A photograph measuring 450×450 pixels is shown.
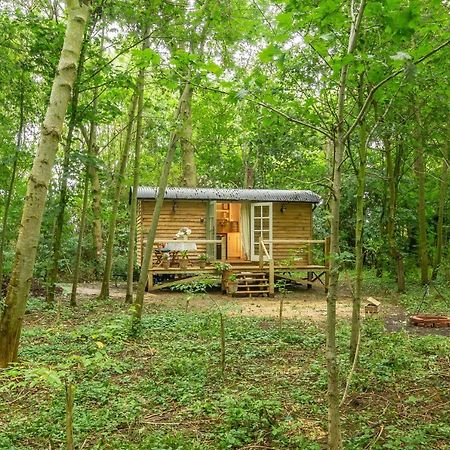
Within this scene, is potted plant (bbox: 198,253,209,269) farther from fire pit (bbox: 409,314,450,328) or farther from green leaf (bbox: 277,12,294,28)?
green leaf (bbox: 277,12,294,28)

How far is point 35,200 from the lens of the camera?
12.6 feet

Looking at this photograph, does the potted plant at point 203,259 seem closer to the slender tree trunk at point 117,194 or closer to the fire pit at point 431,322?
the slender tree trunk at point 117,194

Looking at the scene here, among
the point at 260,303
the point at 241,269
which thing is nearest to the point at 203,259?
the point at 260,303

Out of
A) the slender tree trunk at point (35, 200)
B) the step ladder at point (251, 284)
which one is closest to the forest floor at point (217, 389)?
the slender tree trunk at point (35, 200)

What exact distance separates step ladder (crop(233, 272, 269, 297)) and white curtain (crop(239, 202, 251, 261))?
190 centimetres

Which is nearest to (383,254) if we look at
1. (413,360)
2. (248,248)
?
(248,248)

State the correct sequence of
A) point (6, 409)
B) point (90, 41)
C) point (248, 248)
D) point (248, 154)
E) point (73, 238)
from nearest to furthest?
point (6, 409) < point (90, 41) < point (248, 248) < point (73, 238) < point (248, 154)

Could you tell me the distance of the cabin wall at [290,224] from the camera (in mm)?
14586

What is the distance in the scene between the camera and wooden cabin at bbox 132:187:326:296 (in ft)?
44.6

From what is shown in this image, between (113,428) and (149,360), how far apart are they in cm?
199

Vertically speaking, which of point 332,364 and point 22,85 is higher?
point 22,85

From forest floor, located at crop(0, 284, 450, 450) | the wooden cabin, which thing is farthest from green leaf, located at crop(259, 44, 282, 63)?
the wooden cabin

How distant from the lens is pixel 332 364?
2586mm

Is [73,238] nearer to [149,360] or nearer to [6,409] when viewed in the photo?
[149,360]
